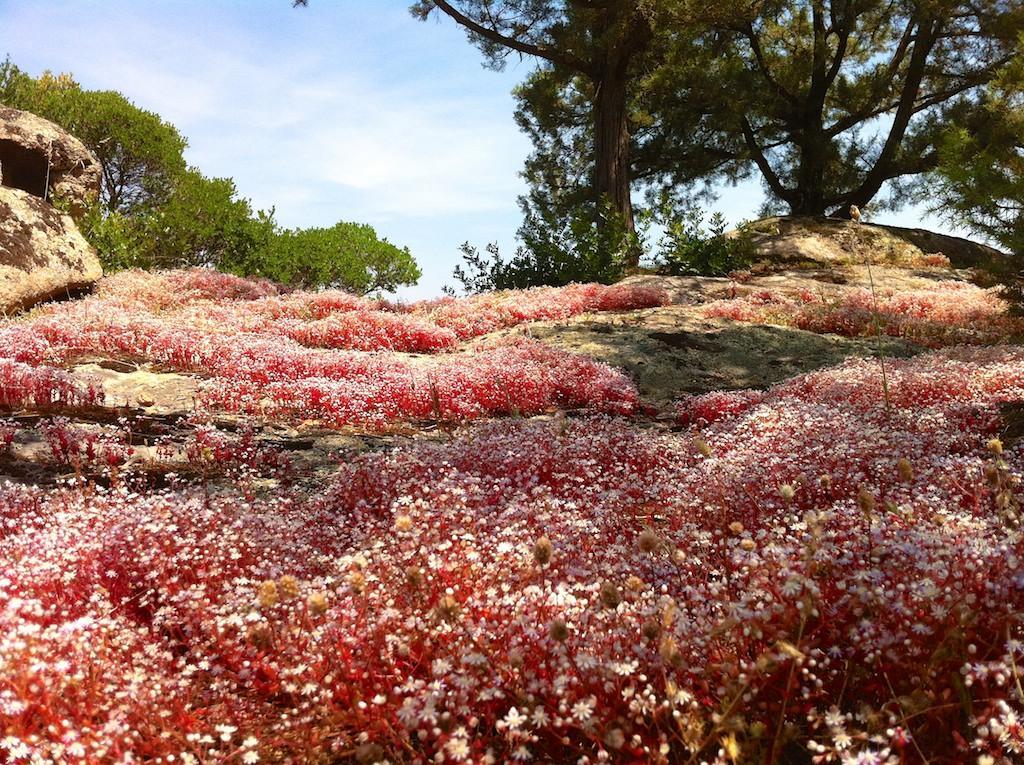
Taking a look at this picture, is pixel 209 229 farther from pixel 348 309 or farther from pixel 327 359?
pixel 327 359

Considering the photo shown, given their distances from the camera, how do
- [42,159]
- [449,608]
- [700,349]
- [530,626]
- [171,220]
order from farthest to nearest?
[171,220], [42,159], [700,349], [530,626], [449,608]

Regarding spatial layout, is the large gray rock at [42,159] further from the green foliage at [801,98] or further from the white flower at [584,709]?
the white flower at [584,709]

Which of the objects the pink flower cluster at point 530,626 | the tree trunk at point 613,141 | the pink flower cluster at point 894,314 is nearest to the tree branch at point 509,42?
the tree trunk at point 613,141

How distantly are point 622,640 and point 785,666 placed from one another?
59cm

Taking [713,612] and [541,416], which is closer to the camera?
[713,612]

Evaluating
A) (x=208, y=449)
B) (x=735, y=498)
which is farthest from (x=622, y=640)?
(x=208, y=449)

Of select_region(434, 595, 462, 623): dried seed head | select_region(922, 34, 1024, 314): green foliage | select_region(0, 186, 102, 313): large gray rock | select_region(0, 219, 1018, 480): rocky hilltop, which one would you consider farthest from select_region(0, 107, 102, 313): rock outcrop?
select_region(922, 34, 1024, 314): green foliage

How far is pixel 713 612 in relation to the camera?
3.21 metres

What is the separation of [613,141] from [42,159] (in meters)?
15.3

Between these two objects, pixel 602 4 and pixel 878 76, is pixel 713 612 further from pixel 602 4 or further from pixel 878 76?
pixel 878 76

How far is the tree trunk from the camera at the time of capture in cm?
2252

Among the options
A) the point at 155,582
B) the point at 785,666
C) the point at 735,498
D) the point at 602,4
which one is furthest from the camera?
the point at 602,4

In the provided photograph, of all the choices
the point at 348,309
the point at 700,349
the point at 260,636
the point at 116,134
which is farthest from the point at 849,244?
the point at 116,134

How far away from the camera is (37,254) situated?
49.8 ft
